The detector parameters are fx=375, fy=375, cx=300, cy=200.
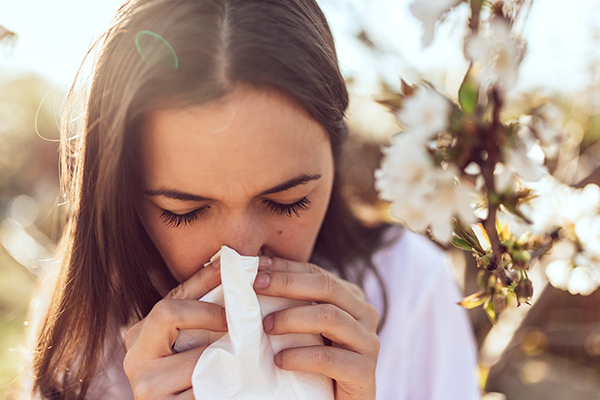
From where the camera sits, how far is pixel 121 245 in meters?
1.07

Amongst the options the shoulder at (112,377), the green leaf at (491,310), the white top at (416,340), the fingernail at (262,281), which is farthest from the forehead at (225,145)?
the white top at (416,340)

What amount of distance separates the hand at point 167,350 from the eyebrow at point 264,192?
7.7 inches

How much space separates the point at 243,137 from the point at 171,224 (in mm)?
321

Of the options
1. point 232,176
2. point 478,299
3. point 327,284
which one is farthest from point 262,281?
point 478,299

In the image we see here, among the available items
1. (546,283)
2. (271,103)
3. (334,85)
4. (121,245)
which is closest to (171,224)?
(121,245)

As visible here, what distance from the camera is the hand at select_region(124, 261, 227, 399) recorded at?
34.7 inches

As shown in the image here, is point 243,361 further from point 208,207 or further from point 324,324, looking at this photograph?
point 208,207

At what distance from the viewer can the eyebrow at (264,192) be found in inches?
34.9

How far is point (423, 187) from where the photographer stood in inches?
15.5

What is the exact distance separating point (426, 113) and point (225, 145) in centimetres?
54

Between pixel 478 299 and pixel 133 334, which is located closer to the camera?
pixel 478 299

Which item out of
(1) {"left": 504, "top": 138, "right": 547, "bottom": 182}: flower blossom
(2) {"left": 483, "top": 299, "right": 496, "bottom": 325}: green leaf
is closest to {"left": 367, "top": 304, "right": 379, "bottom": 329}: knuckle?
(2) {"left": 483, "top": 299, "right": 496, "bottom": 325}: green leaf

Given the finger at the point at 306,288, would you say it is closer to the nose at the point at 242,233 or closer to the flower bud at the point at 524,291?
the nose at the point at 242,233

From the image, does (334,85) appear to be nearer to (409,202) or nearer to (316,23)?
(316,23)
